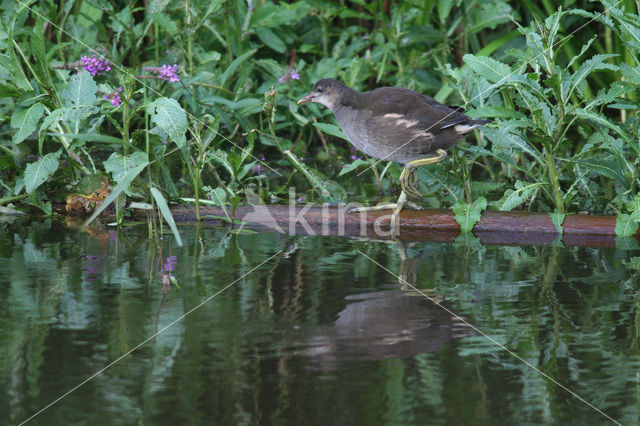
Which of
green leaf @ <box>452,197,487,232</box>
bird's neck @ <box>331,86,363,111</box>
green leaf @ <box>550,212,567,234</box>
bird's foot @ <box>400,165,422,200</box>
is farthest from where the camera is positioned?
bird's neck @ <box>331,86,363,111</box>

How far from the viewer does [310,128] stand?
7.62 metres

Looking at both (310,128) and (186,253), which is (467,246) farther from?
(310,128)

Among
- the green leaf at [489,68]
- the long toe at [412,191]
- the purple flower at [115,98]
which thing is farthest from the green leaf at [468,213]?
the purple flower at [115,98]

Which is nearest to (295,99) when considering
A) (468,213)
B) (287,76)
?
(287,76)

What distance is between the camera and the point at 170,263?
168 inches

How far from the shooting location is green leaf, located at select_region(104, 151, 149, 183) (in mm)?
4613

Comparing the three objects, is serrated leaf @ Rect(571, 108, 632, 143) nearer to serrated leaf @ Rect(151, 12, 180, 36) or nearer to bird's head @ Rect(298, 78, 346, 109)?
bird's head @ Rect(298, 78, 346, 109)

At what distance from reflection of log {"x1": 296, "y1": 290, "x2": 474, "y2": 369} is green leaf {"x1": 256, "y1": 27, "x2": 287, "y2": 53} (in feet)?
13.8

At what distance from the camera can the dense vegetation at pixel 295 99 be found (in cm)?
477

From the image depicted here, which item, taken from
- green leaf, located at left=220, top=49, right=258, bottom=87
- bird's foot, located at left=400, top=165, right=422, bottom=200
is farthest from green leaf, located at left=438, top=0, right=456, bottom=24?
bird's foot, located at left=400, top=165, right=422, bottom=200

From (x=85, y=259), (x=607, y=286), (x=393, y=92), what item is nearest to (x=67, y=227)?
(x=85, y=259)

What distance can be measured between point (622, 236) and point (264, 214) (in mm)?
1943

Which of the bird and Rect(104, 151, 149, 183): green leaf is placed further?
the bird

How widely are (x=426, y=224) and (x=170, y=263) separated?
150 centimetres
